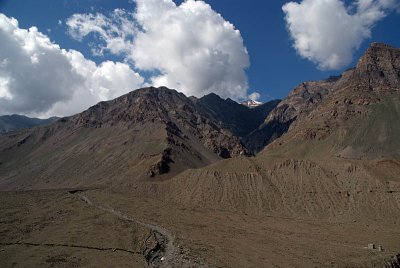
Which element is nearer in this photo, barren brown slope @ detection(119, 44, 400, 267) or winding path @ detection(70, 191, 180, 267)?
winding path @ detection(70, 191, 180, 267)

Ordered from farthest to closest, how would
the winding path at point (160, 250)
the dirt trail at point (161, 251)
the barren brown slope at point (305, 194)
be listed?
the barren brown slope at point (305, 194) < the winding path at point (160, 250) < the dirt trail at point (161, 251)

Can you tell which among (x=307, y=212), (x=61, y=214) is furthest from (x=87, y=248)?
(x=307, y=212)

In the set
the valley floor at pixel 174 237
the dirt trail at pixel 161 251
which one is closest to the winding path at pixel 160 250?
the dirt trail at pixel 161 251

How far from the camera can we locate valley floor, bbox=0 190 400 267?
237 feet

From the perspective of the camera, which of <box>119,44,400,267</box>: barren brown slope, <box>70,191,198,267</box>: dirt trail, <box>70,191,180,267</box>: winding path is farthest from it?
<box>119,44,400,267</box>: barren brown slope

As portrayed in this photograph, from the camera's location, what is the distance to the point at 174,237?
8856cm

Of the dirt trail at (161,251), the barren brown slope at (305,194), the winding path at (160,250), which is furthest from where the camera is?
the barren brown slope at (305,194)

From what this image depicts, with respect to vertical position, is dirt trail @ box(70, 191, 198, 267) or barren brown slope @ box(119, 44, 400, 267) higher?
barren brown slope @ box(119, 44, 400, 267)

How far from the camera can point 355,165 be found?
144875mm

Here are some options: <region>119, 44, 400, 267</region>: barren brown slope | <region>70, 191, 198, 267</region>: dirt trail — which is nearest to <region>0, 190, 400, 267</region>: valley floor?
<region>70, 191, 198, 267</region>: dirt trail

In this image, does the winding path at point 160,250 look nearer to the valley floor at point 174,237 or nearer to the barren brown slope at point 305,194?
the valley floor at point 174,237

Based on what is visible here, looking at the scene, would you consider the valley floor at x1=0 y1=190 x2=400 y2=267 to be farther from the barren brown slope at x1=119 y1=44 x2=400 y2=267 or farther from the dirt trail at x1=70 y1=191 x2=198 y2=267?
the barren brown slope at x1=119 y1=44 x2=400 y2=267

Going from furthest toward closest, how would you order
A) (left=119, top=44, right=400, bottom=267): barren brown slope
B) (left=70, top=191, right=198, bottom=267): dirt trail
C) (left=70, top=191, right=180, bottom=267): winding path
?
(left=119, top=44, right=400, bottom=267): barren brown slope
(left=70, top=191, right=180, bottom=267): winding path
(left=70, top=191, right=198, bottom=267): dirt trail

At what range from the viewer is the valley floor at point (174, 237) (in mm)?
72250
